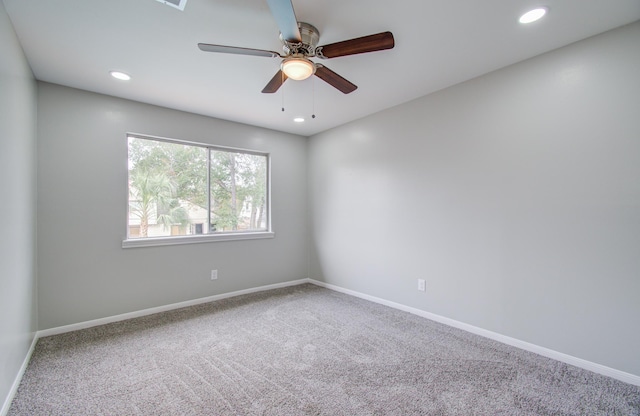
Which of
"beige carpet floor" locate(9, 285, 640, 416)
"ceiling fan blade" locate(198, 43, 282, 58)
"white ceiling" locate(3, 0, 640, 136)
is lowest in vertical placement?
"beige carpet floor" locate(9, 285, 640, 416)

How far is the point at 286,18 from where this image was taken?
4.79 feet

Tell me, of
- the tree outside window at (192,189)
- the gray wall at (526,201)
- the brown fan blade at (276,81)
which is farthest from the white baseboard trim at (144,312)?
the brown fan blade at (276,81)

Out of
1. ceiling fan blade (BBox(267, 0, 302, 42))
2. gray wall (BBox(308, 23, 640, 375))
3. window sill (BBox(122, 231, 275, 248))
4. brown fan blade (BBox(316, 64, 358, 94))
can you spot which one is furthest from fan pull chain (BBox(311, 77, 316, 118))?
window sill (BBox(122, 231, 275, 248))

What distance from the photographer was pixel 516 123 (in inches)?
96.2

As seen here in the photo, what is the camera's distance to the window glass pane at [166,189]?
3.25 meters

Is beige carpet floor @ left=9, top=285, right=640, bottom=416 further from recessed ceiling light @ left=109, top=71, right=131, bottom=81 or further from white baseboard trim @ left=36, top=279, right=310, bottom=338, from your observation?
recessed ceiling light @ left=109, top=71, right=131, bottom=81

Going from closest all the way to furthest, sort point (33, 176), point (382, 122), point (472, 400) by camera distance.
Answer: point (472, 400)
point (33, 176)
point (382, 122)

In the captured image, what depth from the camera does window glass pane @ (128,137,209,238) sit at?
325cm

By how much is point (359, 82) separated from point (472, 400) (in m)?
2.67

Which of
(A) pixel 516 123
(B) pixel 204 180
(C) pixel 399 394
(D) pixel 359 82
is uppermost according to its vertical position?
(D) pixel 359 82

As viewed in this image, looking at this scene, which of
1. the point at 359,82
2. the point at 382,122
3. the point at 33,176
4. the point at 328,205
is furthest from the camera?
the point at 328,205

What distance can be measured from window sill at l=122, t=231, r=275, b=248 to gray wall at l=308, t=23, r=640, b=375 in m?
1.66

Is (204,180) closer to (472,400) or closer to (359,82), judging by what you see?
(359,82)

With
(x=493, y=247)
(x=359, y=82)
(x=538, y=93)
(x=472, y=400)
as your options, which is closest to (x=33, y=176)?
(x=359, y=82)
